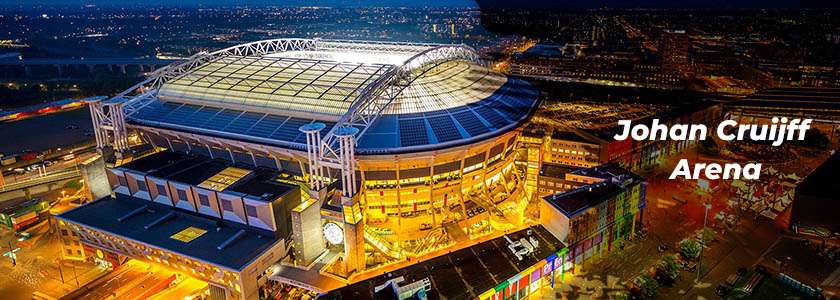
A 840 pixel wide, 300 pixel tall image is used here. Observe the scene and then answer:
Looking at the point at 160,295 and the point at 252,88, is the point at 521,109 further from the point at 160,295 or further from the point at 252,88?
the point at 160,295

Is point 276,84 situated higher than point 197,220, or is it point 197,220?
point 276,84

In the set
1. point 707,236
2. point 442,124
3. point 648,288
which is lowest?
point 648,288

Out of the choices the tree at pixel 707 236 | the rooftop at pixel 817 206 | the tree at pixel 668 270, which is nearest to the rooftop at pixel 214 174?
the tree at pixel 668 270

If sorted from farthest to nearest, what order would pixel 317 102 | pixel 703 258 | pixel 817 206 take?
pixel 317 102, pixel 817 206, pixel 703 258

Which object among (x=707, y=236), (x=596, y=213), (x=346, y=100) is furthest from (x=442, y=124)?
(x=707, y=236)

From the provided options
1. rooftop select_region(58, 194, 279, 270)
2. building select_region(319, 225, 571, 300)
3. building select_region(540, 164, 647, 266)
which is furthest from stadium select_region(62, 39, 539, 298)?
building select_region(540, 164, 647, 266)

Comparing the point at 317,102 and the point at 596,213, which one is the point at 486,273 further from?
→ the point at 317,102
